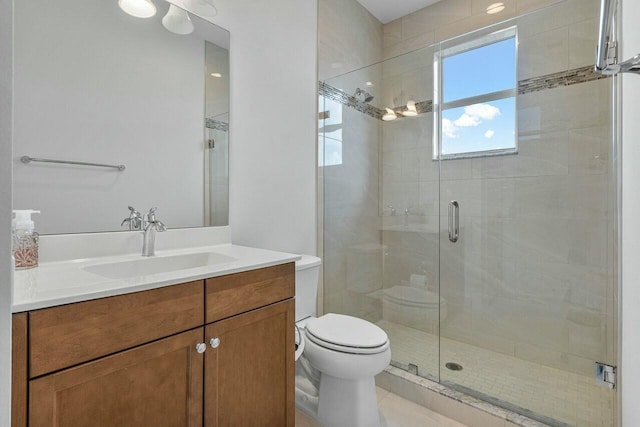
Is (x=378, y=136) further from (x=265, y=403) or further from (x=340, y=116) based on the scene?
(x=265, y=403)

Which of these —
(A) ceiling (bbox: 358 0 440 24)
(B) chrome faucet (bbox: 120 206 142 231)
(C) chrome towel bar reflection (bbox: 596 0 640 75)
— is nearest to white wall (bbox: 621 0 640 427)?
(C) chrome towel bar reflection (bbox: 596 0 640 75)

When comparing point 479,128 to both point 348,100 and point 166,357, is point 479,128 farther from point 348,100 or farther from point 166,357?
point 166,357

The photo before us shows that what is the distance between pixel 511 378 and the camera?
188cm

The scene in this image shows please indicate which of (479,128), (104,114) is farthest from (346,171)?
(104,114)

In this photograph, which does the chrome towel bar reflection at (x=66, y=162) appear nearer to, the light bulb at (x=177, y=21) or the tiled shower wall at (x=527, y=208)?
the light bulb at (x=177, y=21)

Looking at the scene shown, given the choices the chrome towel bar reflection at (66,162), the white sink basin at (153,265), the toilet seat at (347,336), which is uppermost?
the chrome towel bar reflection at (66,162)

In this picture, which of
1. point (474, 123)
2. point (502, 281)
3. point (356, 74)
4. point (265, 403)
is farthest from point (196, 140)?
point (502, 281)

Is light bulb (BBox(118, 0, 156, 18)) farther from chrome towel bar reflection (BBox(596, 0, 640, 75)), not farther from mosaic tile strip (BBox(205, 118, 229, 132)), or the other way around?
chrome towel bar reflection (BBox(596, 0, 640, 75))

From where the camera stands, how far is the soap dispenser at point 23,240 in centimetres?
94

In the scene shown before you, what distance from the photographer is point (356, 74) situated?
7.93ft

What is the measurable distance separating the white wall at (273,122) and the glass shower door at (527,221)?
0.94 meters

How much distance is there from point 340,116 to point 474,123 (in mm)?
929

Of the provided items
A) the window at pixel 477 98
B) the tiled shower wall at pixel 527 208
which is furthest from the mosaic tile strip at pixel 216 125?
the window at pixel 477 98

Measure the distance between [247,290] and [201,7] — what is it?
4.26 feet
